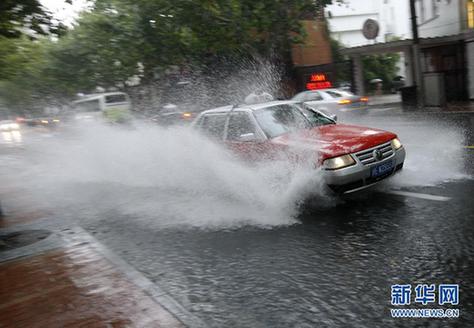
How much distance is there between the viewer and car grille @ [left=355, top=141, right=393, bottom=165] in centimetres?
602

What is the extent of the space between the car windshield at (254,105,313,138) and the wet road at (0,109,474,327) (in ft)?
3.98

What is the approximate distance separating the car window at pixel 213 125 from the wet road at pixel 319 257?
→ 1263 mm

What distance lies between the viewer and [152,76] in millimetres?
27469

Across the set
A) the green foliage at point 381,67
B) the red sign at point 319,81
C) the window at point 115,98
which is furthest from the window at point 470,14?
the window at point 115,98

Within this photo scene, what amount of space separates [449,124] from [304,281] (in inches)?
438

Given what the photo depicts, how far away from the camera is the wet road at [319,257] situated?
374cm

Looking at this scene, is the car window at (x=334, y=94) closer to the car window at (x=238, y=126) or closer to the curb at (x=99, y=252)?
the car window at (x=238, y=126)

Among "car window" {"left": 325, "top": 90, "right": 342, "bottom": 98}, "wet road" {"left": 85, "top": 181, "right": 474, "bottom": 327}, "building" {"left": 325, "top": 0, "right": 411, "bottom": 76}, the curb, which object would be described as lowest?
"wet road" {"left": 85, "top": 181, "right": 474, "bottom": 327}

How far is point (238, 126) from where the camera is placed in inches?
286

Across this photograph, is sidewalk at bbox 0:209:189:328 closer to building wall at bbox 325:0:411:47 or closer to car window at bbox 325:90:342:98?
car window at bbox 325:90:342:98

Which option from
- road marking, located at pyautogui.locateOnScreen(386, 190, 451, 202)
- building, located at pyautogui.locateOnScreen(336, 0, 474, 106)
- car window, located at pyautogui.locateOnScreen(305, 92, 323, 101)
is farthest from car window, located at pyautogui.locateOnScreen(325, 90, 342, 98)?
road marking, located at pyautogui.locateOnScreen(386, 190, 451, 202)

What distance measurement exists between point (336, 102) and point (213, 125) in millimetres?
10038

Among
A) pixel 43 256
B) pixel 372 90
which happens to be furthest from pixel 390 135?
pixel 372 90

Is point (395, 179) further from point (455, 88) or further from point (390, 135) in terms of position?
point (455, 88)
